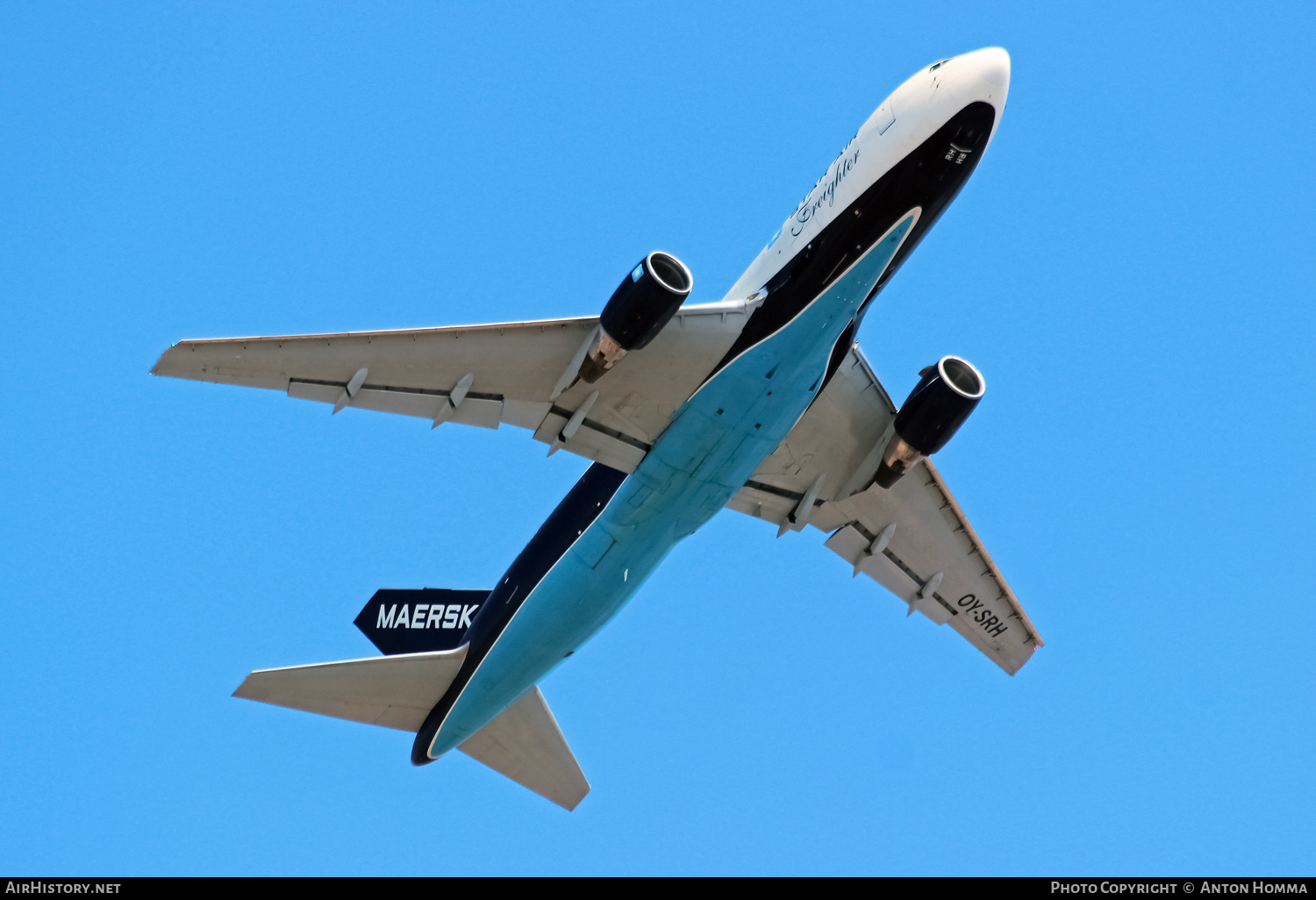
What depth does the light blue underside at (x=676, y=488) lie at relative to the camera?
66.8ft

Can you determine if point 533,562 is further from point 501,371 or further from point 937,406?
point 937,406

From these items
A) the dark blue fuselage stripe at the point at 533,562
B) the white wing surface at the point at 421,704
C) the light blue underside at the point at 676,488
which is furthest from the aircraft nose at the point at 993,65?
the white wing surface at the point at 421,704

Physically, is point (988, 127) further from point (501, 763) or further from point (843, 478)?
point (501, 763)

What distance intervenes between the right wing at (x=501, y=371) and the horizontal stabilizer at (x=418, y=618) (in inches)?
229

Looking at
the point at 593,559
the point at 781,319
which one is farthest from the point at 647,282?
the point at 593,559

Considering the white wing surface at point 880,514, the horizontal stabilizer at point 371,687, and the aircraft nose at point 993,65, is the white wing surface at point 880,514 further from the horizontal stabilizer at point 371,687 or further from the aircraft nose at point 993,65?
the horizontal stabilizer at point 371,687

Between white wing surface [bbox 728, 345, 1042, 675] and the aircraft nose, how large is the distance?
6.08m

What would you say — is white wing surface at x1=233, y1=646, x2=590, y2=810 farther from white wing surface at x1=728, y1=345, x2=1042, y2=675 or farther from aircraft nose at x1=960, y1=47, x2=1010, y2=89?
aircraft nose at x1=960, y1=47, x2=1010, y2=89

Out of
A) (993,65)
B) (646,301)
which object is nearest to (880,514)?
(646,301)

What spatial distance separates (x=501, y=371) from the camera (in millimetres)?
21516

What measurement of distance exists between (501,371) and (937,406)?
796 centimetres

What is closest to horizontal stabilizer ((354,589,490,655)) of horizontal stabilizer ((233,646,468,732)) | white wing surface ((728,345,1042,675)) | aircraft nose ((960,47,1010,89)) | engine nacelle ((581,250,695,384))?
horizontal stabilizer ((233,646,468,732))

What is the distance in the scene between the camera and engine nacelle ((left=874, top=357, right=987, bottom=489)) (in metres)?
22.0

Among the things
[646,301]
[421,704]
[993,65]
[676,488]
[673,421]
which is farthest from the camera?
[421,704]
